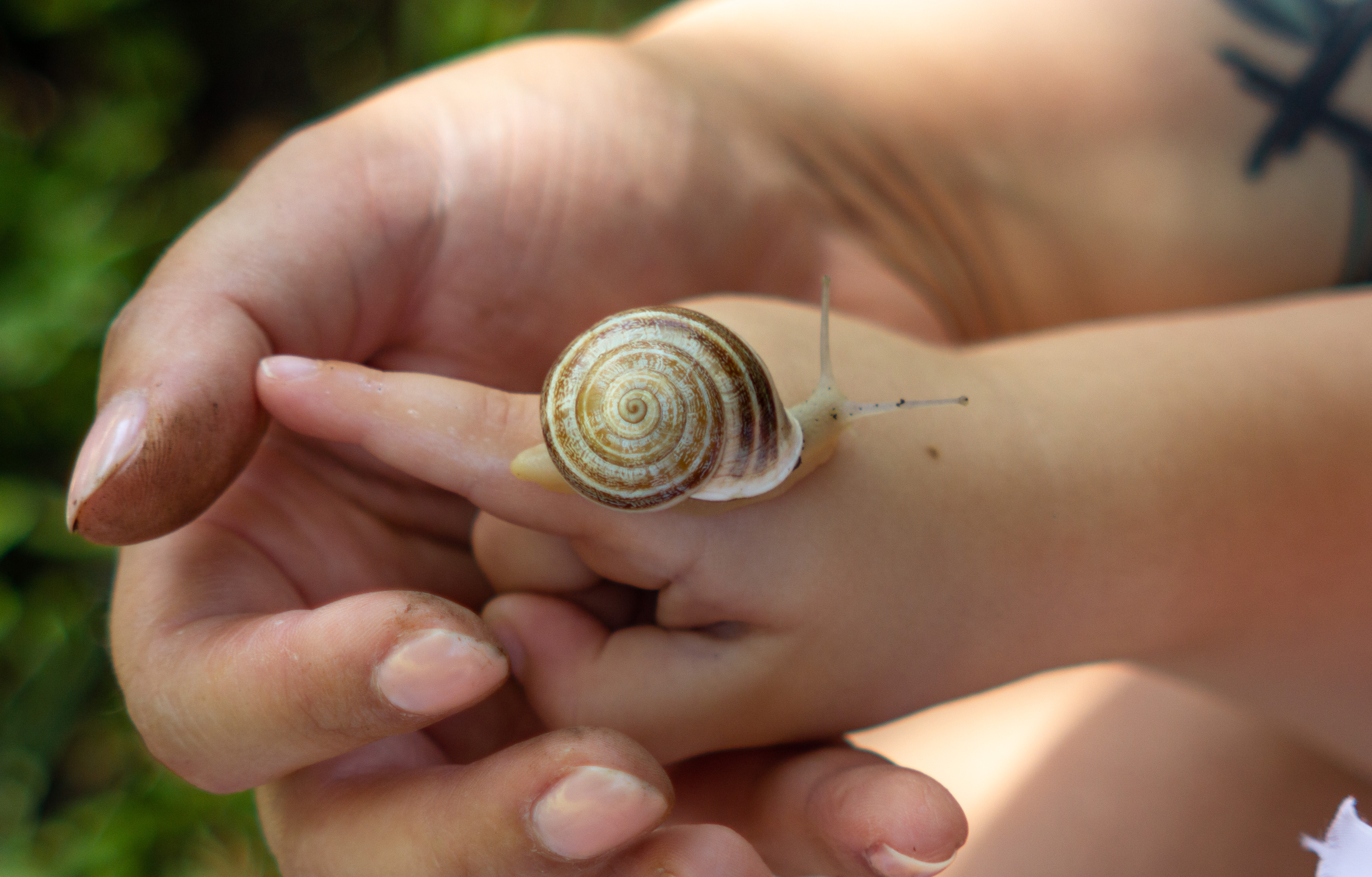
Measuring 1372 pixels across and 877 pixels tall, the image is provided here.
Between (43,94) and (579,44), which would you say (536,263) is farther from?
(43,94)

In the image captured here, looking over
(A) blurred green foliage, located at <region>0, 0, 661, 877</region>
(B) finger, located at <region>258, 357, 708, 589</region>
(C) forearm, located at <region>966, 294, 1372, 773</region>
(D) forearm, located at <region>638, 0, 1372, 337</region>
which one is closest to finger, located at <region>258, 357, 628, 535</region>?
(B) finger, located at <region>258, 357, 708, 589</region>

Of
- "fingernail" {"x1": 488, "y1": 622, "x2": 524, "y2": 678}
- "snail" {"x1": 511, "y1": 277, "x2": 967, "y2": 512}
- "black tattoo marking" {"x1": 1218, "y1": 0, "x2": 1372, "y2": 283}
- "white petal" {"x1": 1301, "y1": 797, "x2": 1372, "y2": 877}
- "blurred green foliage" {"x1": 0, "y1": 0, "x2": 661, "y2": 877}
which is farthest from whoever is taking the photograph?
"blurred green foliage" {"x1": 0, "y1": 0, "x2": 661, "y2": 877}

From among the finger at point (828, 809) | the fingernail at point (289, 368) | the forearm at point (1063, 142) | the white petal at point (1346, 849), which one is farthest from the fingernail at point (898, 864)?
the forearm at point (1063, 142)

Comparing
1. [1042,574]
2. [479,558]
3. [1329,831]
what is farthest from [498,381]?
[1329,831]

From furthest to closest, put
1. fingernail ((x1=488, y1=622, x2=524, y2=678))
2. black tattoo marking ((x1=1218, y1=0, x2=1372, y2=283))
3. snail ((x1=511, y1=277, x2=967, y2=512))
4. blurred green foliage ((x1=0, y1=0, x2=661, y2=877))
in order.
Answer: blurred green foliage ((x1=0, y1=0, x2=661, y2=877)) → black tattoo marking ((x1=1218, y1=0, x2=1372, y2=283)) → fingernail ((x1=488, y1=622, x2=524, y2=678)) → snail ((x1=511, y1=277, x2=967, y2=512))

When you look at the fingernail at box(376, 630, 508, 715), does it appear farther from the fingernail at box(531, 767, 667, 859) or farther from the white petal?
the white petal

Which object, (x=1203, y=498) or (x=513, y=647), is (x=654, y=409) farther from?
(x=1203, y=498)

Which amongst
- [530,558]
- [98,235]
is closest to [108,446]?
[530,558]
